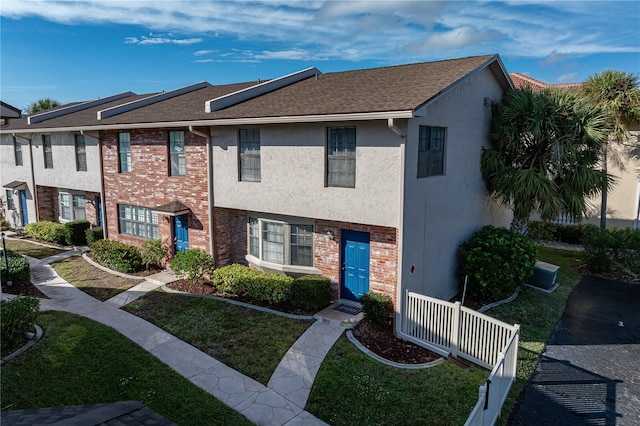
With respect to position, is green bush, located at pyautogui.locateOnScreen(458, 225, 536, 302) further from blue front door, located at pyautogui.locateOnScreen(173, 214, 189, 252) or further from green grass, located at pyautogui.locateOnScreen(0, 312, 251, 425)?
blue front door, located at pyautogui.locateOnScreen(173, 214, 189, 252)

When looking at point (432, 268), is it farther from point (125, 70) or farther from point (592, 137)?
point (125, 70)

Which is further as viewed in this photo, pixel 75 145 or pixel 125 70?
pixel 125 70

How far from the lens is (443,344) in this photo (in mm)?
10000

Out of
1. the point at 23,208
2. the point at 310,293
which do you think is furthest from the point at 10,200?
the point at 310,293

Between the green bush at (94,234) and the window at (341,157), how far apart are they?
12.5 meters

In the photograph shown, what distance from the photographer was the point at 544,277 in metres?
14.5

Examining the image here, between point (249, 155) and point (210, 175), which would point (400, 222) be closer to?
point (249, 155)

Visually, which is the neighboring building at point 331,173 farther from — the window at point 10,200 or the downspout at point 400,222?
the window at point 10,200

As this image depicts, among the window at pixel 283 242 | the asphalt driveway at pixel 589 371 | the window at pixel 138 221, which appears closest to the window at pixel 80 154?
the window at pixel 138 221

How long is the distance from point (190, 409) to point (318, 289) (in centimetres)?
481

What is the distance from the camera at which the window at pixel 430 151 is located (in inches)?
431

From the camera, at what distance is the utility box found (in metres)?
14.4

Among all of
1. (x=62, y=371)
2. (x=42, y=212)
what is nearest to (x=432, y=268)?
(x=62, y=371)

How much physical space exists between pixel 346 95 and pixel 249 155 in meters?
3.52
